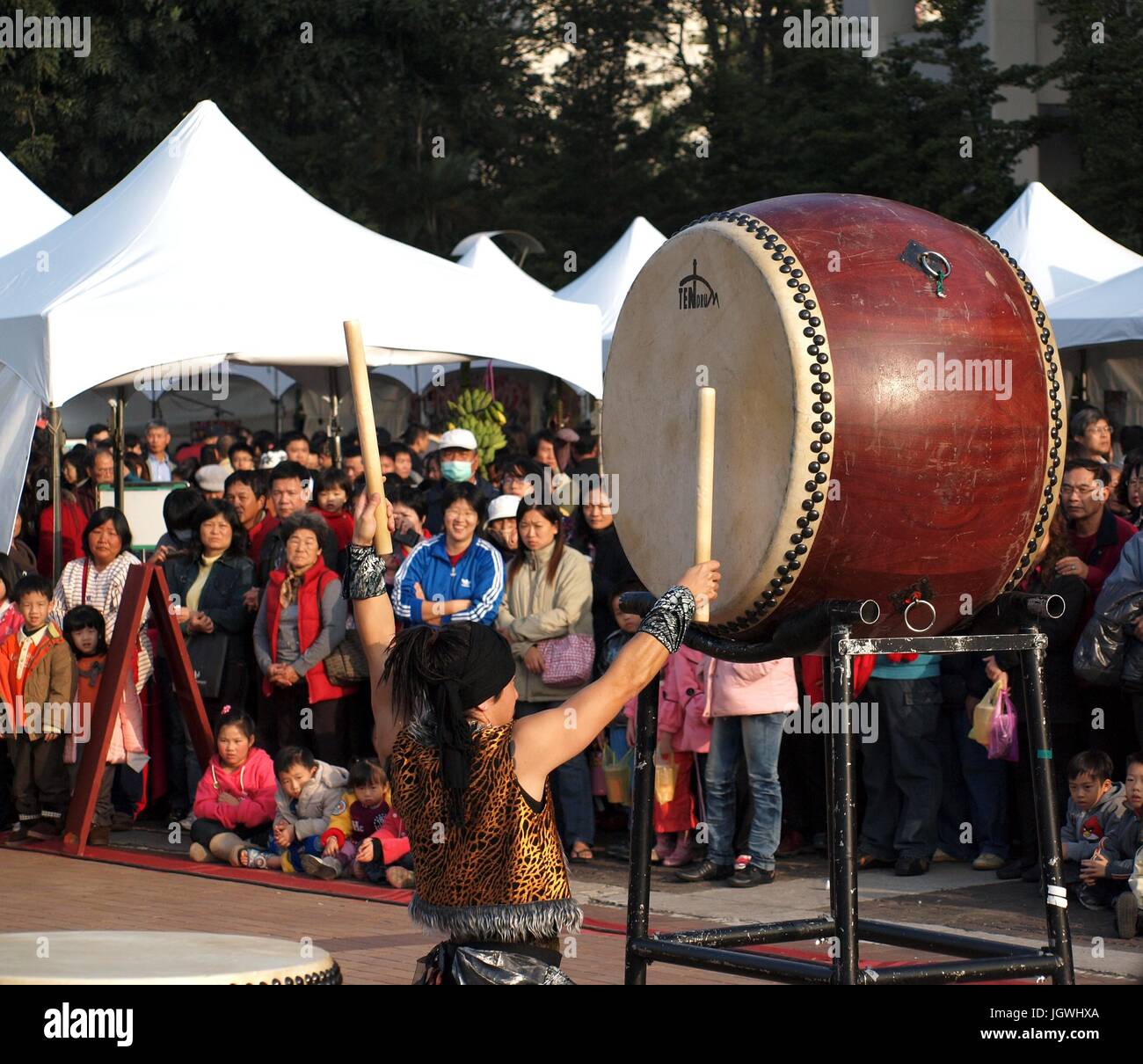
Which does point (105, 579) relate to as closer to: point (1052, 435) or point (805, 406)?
point (805, 406)

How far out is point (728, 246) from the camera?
4.71 metres

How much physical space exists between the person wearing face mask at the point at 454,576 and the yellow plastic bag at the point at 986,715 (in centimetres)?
229

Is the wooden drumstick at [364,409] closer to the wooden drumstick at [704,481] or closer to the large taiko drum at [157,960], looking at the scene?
the wooden drumstick at [704,481]

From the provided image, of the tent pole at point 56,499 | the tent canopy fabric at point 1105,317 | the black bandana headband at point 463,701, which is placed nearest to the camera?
the black bandana headband at point 463,701

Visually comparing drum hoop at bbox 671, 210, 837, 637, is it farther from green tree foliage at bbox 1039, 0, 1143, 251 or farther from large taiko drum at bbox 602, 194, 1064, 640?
green tree foliage at bbox 1039, 0, 1143, 251

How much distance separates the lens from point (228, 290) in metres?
10.5

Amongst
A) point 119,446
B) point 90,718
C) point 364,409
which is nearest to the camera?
point 364,409

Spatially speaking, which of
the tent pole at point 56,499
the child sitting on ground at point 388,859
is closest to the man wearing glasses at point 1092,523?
the child sitting on ground at point 388,859

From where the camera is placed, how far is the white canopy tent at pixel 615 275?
62.7 ft

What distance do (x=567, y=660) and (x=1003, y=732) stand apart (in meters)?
2.06

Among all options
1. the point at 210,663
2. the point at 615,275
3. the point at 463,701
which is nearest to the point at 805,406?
the point at 463,701

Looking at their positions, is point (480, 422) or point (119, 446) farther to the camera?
point (480, 422)
